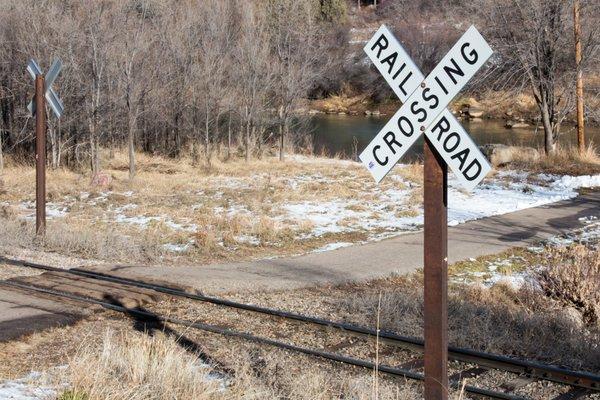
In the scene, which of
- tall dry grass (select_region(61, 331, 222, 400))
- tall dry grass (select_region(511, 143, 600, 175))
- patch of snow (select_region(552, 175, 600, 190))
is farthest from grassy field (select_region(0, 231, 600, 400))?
tall dry grass (select_region(511, 143, 600, 175))

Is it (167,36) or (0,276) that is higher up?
(167,36)

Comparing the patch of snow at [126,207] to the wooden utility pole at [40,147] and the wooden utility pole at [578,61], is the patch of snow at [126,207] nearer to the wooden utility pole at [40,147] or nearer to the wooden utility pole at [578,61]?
the wooden utility pole at [40,147]

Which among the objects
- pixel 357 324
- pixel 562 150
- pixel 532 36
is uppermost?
pixel 532 36

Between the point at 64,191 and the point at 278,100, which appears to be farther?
the point at 278,100

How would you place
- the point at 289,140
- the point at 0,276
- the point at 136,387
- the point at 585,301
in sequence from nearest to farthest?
the point at 136,387, the point at 585,301, the point at 0,276, the point at 289,140

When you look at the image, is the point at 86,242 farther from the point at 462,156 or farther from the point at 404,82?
the point at 462,156

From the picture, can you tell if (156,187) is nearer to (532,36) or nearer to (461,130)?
(532,36)

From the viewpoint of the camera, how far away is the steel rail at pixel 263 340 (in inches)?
235

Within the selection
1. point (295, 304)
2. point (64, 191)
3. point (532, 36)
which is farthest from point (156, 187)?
point (295, 304)

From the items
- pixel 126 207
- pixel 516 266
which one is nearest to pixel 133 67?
pixel 126 207

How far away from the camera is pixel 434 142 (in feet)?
14.6

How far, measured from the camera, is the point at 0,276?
10.6 meters

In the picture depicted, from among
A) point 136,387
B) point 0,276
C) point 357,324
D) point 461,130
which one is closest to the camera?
point 461,130

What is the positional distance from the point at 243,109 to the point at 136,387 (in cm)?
2935
